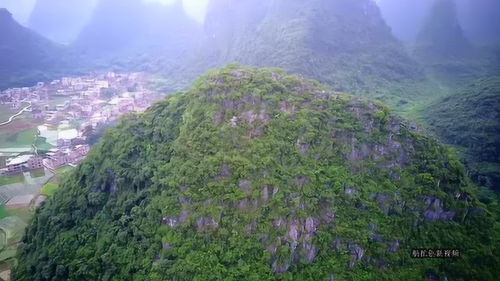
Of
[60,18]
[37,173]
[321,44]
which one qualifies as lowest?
[37,173]

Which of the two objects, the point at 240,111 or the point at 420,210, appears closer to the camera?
the point at 420,210

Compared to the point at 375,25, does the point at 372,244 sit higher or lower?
lower

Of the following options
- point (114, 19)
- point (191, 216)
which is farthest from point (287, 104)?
point (114, 19)

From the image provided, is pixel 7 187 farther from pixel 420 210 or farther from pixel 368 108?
pixel 420 210

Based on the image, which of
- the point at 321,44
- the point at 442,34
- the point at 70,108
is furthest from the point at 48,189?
the point at 442,34

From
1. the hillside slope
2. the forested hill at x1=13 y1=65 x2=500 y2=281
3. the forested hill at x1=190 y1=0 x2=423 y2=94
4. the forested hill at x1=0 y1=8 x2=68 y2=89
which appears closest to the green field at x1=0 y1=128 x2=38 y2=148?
the forested hill at x1=0 y1=8 x2=68 y2=89

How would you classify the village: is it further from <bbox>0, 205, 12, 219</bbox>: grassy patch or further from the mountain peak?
the mountain peak

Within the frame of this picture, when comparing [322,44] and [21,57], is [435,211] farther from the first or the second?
[21,57]
